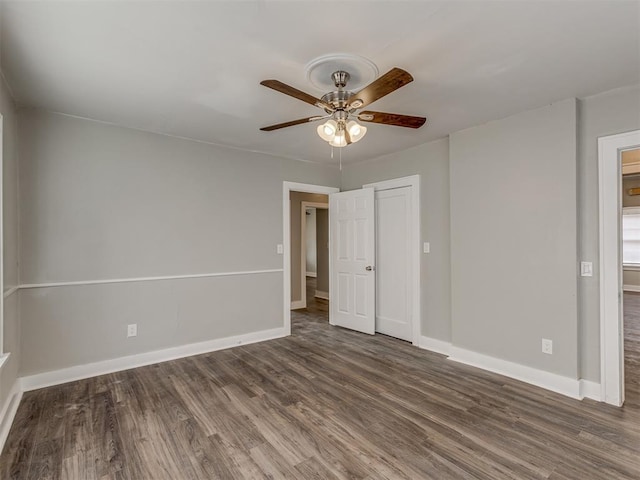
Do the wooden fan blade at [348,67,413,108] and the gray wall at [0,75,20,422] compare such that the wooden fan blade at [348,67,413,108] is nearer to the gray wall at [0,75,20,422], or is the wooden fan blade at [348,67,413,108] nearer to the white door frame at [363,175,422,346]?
the white door frame at [363,175,422,346]

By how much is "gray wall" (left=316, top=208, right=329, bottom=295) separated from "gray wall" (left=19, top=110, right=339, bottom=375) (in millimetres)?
2834

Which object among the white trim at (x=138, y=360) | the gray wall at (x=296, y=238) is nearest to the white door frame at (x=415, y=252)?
the white trim at (x=138, y=360)

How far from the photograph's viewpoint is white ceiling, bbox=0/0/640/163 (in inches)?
63.5

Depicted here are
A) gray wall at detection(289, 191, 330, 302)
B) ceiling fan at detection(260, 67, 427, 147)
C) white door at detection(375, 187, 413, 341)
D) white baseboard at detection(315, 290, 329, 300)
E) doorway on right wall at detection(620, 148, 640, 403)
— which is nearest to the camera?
ceiling fan at detection(260, 67, 427, 147)

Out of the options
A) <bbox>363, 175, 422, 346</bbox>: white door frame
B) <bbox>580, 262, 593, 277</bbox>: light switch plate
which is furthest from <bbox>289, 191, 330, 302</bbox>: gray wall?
<bbox>580, 262, 593, 277</bbox>: light switch plate

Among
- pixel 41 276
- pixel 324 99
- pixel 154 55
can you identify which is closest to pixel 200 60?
pixel 154 55

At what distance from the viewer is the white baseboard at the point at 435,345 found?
3.63 metres

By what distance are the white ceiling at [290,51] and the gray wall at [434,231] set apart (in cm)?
88

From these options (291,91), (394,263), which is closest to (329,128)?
(291,91)

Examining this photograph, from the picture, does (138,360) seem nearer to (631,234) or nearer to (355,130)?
(355,130)

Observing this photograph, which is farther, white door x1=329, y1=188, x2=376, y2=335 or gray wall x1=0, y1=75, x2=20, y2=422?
white door x1=329, y1=188, x2=376, y2=335

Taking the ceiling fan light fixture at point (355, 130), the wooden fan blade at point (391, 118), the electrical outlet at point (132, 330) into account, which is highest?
the wooden fan blade at point (391, 118)

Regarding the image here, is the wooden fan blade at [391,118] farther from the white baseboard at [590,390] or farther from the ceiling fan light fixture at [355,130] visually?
the white baseboard at [590,390]

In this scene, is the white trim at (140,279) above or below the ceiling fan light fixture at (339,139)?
below
